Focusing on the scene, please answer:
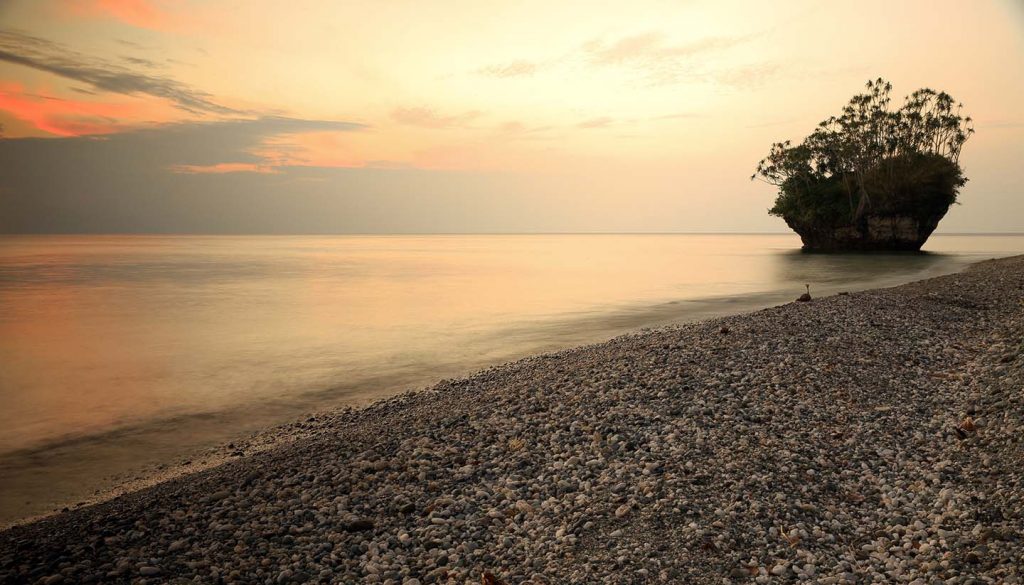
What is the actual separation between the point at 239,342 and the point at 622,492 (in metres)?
21.3

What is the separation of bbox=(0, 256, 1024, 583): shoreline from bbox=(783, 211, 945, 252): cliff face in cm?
7991

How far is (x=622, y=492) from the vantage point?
7.06m

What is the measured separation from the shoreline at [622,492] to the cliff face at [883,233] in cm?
7991

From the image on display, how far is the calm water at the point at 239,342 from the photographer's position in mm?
12578

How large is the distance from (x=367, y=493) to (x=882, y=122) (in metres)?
90.6

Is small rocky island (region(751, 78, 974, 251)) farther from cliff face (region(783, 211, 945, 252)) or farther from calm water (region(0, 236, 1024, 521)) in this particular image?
calm water (region(0, 236, 1024, 521))

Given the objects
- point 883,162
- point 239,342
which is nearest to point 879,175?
point 883,162

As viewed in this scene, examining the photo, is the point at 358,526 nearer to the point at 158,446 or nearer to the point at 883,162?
the point at 158,446

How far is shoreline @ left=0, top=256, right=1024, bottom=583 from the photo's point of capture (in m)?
5.91

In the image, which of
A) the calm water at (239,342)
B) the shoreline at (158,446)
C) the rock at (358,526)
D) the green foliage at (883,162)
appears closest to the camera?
the rock at (358,526)

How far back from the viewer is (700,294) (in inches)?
1561

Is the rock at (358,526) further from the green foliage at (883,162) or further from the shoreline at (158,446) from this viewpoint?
the green foliage at (883,162)

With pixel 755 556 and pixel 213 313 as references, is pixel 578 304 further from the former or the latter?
pixel 755 556

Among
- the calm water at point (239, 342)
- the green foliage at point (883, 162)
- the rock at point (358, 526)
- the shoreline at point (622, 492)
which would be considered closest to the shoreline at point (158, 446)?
the calm water at point (239, 342)
